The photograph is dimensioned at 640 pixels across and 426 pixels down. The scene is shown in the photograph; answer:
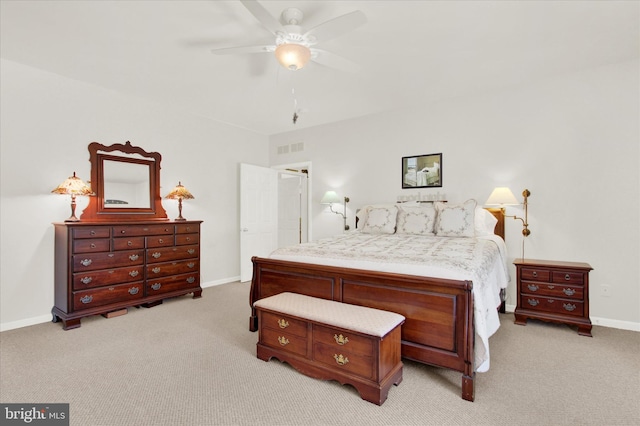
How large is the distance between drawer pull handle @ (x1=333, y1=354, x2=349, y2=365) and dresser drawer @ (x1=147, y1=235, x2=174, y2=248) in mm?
2885

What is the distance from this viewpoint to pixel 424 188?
436 centimetres

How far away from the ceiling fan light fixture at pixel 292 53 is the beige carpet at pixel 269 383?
2.31m

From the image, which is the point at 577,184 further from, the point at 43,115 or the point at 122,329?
the point at 43,115

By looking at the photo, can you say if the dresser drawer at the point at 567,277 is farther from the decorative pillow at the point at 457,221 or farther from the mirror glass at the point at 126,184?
the mirror glass at the point at 126,184

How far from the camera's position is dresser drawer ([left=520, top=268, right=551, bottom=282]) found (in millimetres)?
3172

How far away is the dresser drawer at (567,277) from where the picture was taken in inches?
120

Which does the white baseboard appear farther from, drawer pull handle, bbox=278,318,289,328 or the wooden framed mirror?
the wooden framed mirror

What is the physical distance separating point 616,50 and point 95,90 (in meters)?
5.57

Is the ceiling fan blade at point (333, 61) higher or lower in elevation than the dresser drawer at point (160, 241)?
higher

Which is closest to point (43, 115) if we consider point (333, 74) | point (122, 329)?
point (122, 329)

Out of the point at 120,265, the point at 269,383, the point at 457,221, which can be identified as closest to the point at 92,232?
the point at 120,265

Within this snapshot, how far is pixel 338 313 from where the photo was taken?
2135 millimetres

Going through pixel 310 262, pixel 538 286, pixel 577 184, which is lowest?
pixel 538 286

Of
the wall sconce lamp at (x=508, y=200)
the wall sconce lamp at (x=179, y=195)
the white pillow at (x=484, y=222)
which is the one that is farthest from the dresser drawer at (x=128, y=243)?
the wall sconce lamp at (x=508, y=200)
